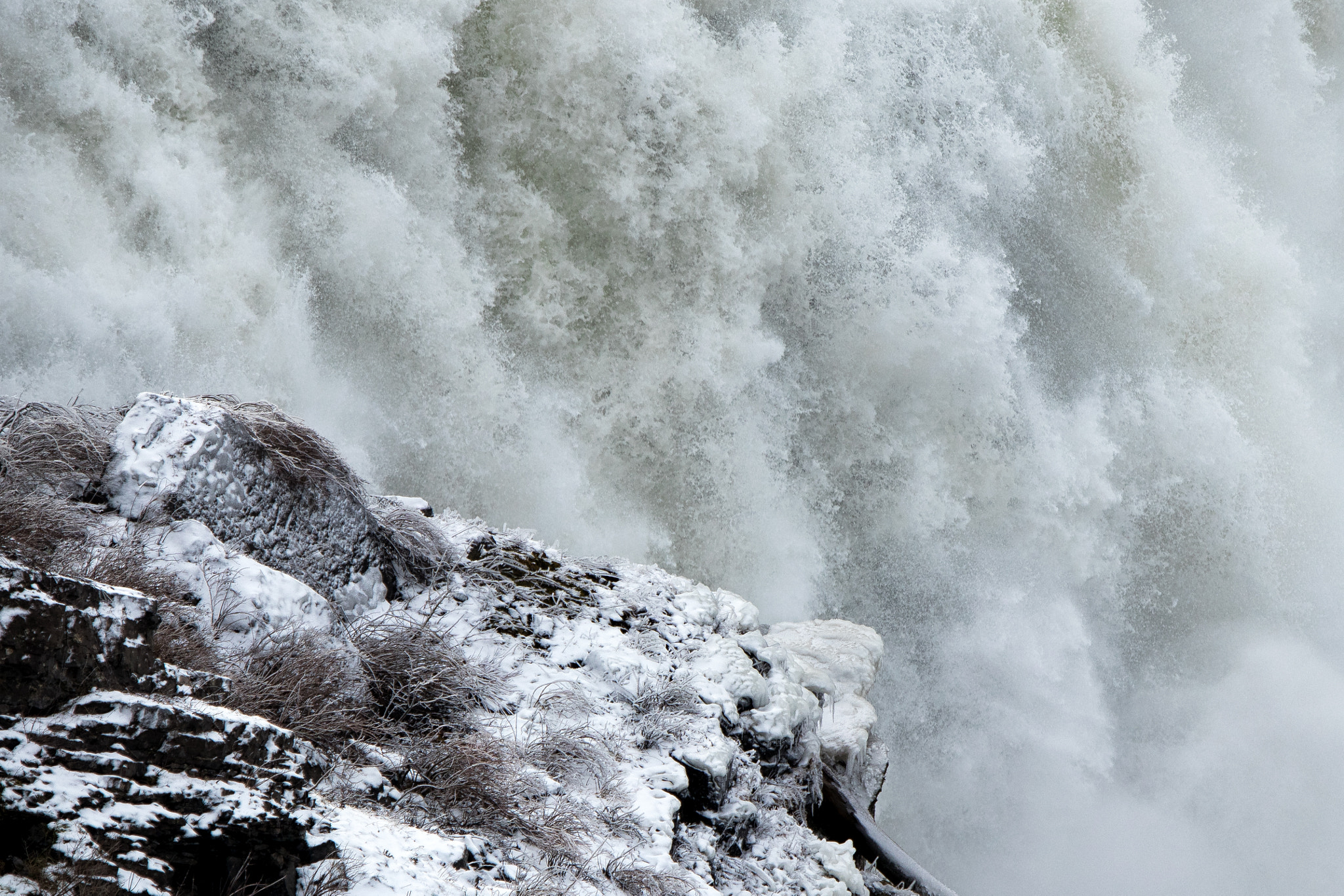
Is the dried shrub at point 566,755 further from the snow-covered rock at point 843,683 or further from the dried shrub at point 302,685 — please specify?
the snow-covered rock at point 843,683

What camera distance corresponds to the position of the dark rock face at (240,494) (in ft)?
9.33

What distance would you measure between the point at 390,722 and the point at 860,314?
6.44 meters

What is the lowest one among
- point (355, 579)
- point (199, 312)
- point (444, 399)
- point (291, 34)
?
point (355, 579)

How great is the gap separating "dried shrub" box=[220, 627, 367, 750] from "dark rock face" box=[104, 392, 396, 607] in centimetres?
50

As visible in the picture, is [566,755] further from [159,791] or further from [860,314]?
[860,314]

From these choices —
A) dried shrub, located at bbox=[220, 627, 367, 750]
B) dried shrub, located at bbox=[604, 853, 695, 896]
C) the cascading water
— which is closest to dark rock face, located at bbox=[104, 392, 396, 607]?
dried shrub, located at bbox=[220, 627, 367, 750]

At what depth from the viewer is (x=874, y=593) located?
902cm

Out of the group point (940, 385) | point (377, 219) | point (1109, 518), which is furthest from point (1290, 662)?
point (377, 219)

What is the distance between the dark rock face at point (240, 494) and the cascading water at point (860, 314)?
2.45m

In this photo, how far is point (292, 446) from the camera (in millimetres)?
3297

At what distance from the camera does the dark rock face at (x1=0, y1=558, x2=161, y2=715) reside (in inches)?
61.0

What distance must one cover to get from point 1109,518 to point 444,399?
21.8ft

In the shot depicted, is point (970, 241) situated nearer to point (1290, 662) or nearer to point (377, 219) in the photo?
point (377, 219)

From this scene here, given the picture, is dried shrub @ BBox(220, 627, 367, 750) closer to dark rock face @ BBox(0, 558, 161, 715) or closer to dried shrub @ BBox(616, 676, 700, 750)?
dark rock face @ BBox(0, 558, 161, 715)
